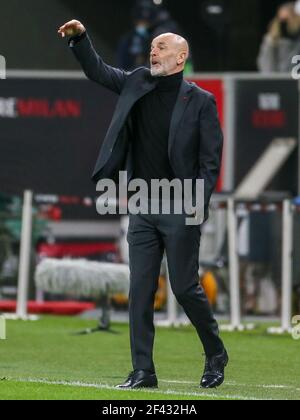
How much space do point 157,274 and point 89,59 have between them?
1.46 m

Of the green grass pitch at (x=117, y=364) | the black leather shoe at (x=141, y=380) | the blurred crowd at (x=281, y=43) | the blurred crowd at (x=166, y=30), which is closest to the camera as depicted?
the green grass pitch at (x=117, y=364)

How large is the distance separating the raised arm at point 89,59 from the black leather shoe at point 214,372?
6.08 feet

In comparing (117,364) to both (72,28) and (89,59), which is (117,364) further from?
(72,28)

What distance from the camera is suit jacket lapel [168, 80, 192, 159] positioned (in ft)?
32.3

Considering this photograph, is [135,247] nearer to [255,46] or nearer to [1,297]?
[1,297]

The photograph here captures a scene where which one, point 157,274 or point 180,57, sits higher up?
point 180,57

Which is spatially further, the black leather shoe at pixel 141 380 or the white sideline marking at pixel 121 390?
the black leather shoe at pixel 141 380

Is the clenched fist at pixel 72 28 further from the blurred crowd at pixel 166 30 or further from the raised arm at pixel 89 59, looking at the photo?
the blurred crowd at pixel 166 30

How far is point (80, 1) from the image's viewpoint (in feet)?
77.5

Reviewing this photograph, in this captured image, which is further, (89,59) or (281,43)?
(281,43)

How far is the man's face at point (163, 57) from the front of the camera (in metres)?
9.89

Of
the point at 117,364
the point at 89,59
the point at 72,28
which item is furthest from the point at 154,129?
the point at 117,364

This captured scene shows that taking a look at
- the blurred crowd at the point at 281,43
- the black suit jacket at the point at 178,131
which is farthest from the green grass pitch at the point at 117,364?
the blurred crowd at the point at 281,43

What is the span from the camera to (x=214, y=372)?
10086 mm
